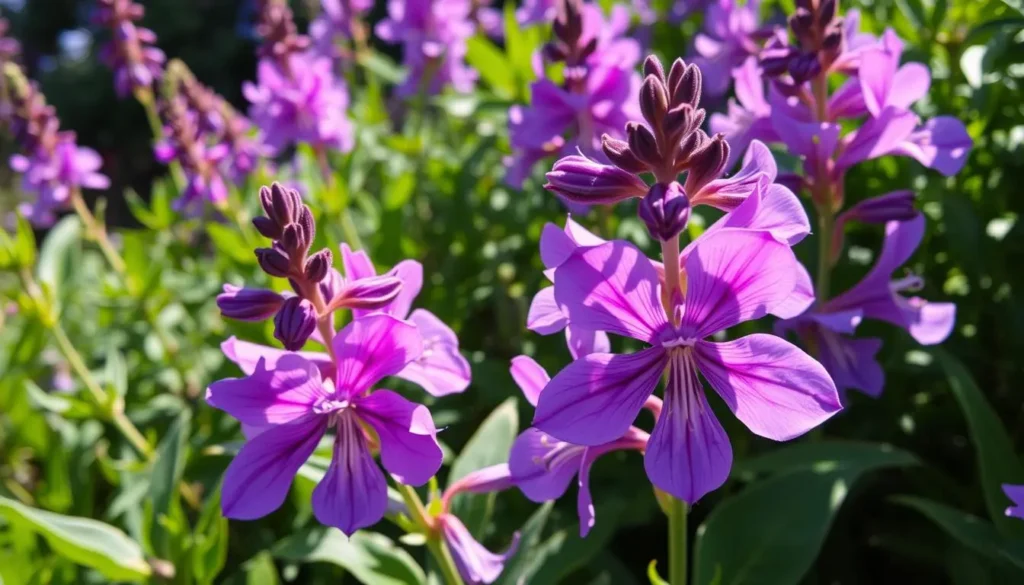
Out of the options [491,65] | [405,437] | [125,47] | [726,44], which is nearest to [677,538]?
[405,437]

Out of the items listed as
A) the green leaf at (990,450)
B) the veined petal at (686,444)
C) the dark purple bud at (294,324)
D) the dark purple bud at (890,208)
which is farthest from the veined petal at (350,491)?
the green leaf at (990,450)

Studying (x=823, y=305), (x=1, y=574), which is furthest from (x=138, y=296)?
(x=823, y=305)

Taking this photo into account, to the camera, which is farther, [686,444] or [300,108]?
[300,108]

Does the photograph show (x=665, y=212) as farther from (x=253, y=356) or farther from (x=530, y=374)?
(x=253, y=356)

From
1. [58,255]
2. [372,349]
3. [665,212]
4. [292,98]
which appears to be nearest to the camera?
[665,212]

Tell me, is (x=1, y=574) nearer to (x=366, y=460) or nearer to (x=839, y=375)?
(x=366, y=460)

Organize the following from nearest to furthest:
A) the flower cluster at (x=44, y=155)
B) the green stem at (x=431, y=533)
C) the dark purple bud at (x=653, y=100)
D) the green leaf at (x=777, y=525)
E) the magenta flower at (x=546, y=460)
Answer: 1. the dark purple bud at (x=653, y=100)
2. the magenta flower at (x=546, y=460)
3. the green stem at (x=431, y=533)
4. the green leaf at (x=777, y=525)
5. the flower cluster at (x=44, y=155)

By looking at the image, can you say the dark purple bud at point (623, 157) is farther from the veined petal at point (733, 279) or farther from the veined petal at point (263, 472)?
the veined petal at point (263, 472)
